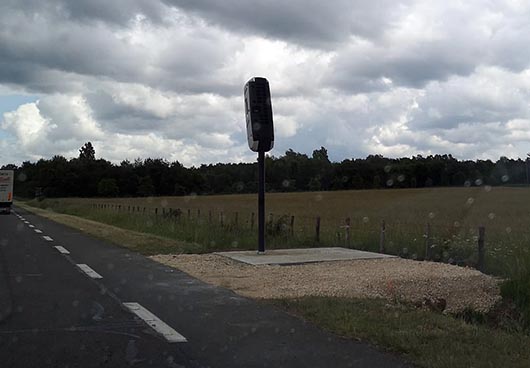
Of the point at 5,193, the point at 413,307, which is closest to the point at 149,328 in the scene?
the point at 413,307

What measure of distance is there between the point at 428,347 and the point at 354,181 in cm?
7894

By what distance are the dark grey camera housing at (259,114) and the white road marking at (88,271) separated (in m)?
5.35

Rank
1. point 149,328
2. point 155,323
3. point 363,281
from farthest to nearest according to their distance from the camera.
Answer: point 363,281 < point 155,323 < point 149,328

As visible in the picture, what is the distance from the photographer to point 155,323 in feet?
24.0

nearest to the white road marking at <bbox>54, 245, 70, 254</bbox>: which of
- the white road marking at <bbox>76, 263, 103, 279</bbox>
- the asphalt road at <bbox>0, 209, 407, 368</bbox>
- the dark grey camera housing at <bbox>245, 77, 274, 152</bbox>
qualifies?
the white road marking at <bbox>76, 263, 103, 279</bbox>

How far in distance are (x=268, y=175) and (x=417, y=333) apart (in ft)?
334

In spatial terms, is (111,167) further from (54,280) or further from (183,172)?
(54,280)

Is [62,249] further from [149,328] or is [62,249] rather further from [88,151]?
[88,151]

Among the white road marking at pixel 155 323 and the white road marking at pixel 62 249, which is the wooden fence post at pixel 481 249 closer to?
the white road marking at pixel 155 323

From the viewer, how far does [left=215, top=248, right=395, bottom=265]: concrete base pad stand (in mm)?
13555

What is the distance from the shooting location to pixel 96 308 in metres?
8.27

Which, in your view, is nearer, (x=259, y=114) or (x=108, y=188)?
(x=259, y=114)

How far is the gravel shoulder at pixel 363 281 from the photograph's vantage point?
9.69 m

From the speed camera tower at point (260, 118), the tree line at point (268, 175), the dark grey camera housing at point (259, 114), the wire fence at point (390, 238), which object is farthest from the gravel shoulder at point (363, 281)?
the tree line at point (268, 175)
